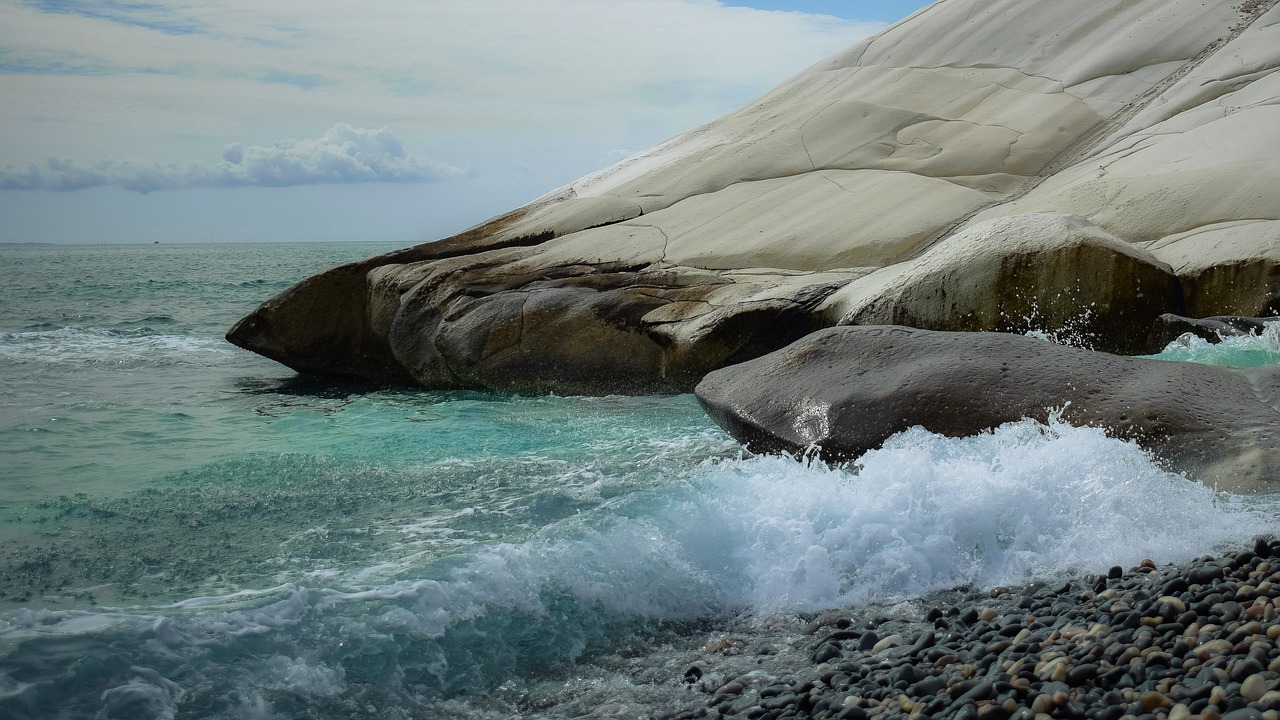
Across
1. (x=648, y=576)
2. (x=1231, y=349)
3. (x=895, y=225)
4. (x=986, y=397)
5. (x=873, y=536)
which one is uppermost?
(x=895, y=225)

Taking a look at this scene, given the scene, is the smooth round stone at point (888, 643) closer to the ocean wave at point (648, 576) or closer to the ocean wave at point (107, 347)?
the ocean wave at point (648, 576)

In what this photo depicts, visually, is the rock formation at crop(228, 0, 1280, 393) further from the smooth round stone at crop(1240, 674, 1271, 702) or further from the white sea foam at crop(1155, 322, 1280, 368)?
the smooth round stone at crop(1240, 674, 1271, 702)

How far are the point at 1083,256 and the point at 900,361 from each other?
2584 mm

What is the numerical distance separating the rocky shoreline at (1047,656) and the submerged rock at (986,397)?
49.3 inches

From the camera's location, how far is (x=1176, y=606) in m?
3.30

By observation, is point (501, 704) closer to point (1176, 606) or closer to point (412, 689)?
point (412, 689)

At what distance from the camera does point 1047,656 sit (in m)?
3.12

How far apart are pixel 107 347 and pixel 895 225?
1276 centimetres

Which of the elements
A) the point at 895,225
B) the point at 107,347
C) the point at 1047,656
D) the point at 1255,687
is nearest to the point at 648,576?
the point at 1047,656

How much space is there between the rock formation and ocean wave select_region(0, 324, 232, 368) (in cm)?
359

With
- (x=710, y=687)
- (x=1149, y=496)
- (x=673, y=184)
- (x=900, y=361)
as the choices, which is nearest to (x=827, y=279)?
(x=900, y=361)

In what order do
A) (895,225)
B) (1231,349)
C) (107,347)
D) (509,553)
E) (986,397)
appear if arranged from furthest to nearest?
(107,347)
(895,225)
(1231,349)
(986,397)
(509,553)

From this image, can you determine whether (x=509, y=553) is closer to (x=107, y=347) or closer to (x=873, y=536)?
(x=873, y=536)

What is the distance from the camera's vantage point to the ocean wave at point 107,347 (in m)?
14.1
